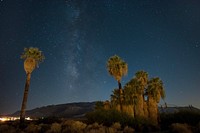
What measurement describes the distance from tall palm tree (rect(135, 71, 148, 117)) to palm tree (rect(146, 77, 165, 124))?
1.19 m

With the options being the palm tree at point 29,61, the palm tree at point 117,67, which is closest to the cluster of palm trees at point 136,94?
the palm tree at point 117,67

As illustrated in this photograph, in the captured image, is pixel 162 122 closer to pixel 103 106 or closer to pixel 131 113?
pixel 131 113

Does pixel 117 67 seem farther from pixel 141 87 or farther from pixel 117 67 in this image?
pixel 141 87

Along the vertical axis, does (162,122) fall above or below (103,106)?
below

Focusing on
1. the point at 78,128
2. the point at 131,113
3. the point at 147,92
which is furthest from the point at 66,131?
the point at 147,92

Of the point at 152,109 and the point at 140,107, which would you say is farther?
the point at 152,109

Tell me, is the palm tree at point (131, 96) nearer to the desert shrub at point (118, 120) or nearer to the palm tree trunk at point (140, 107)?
the palm tree trunk at point (140, 107)

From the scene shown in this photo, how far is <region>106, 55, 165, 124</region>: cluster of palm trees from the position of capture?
42.9 m

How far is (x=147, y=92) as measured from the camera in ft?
155

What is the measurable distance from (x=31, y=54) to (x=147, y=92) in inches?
954

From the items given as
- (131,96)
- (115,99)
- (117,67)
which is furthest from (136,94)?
(117,67)

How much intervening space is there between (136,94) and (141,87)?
8.55 feet

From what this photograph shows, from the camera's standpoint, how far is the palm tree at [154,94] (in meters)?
44.0

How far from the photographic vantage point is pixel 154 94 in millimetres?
46031
